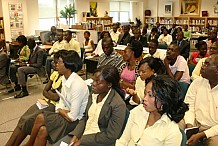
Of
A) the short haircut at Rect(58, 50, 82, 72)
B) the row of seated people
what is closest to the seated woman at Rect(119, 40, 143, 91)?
the row of seated people

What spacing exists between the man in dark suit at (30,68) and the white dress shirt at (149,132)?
3862 mm

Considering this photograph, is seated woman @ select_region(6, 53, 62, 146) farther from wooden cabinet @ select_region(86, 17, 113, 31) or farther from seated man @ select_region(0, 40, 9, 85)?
wooden cabinet @ select_region(86, 17, 113, 31)

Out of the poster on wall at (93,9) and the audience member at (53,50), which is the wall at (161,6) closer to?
the poster on wall at (93,9)

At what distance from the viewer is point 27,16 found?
8906 mm

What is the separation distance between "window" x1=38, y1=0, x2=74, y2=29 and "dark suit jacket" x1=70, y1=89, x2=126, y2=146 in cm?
807

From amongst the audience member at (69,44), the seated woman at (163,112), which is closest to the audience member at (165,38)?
the audience member at (69,44)

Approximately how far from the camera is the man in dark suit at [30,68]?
209 inches

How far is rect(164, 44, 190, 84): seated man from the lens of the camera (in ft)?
12.1

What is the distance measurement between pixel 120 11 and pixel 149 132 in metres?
11.4

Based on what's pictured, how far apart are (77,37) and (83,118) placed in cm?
585

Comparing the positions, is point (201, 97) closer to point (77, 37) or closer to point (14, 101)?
point (14, 101)

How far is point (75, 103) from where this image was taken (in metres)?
2.51

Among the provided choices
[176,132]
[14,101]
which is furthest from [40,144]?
[14,101]

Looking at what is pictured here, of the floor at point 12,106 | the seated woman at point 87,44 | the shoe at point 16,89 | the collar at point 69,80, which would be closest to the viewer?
the collar at point 69,80
